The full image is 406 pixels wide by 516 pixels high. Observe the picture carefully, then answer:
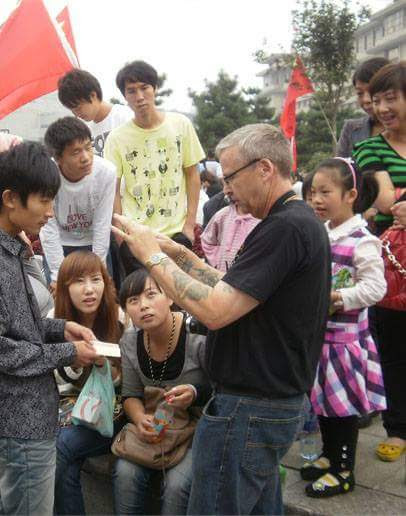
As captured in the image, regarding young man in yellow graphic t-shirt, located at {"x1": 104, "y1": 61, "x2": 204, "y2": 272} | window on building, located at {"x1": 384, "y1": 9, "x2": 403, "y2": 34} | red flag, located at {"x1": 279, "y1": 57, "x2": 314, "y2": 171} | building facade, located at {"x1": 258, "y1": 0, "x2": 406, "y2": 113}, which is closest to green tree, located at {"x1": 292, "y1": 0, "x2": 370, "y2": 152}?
red flag, located at {"x1": 279, "y1": 57, "x2": 314, "y2": 171}

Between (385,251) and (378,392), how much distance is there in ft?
2.41

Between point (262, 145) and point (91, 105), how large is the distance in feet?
9.80

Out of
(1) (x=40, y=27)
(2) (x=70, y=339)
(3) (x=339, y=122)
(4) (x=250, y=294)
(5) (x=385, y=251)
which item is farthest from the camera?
(3) (x=339, y=122)

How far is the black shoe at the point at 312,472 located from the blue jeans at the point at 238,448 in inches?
42.7

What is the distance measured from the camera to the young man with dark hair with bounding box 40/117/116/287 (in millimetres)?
4188

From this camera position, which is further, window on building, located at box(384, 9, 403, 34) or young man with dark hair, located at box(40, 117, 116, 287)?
window on building, located at box(384, 9, 403, 34)

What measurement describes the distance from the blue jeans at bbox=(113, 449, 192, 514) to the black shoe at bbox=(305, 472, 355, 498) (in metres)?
0.64

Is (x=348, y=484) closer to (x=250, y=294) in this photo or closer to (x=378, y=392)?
(x=378, y=392)

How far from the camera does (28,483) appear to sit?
226 cm

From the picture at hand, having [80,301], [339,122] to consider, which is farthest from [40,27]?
[339,122]

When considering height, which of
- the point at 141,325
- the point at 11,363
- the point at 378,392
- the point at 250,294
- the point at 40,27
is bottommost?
the point at 378,392

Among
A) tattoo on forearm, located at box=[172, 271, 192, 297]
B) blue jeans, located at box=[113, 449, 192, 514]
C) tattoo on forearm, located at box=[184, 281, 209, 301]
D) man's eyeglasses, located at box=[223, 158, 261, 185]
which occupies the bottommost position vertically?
blue jeans, located at box=[113, 449, 192, 514]

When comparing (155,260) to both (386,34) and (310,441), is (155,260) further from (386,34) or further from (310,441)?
(386,34)

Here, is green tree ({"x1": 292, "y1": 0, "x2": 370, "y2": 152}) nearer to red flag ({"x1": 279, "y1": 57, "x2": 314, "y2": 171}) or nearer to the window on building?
red flag ({"x1": 279, "y1": 57, "x2": 314, "y2": 171})
